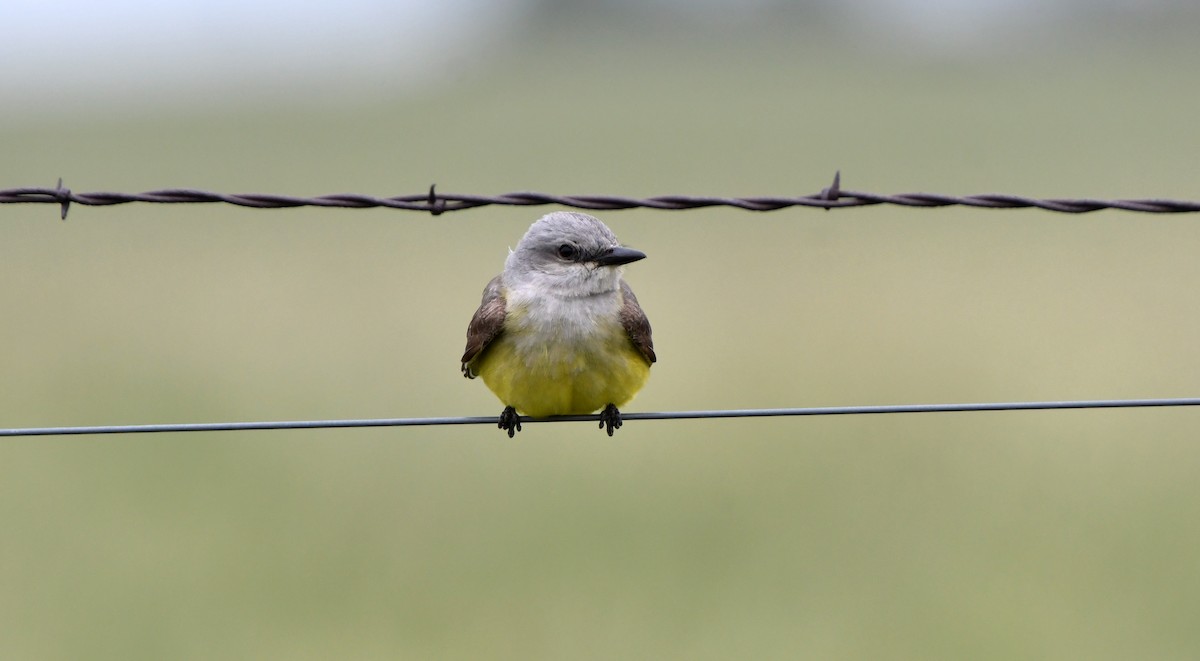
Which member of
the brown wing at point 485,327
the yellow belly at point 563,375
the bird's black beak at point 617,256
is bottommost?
the yellow belly at point 563,375

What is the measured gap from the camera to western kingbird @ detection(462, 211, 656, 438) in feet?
17.1

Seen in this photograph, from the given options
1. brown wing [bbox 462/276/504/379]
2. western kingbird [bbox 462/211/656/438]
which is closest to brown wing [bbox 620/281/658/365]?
western kingbird [bbox 462/211/656/438]

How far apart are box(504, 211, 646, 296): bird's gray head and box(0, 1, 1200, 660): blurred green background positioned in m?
2.97

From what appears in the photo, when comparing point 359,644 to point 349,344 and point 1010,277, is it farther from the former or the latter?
point 1010,277

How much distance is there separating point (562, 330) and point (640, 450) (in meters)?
5.08

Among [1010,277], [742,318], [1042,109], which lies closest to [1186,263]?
[1010,277]

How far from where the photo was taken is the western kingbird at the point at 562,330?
17.1ft

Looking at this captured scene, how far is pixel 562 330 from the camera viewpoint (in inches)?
206

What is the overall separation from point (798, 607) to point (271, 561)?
3401 millimetres

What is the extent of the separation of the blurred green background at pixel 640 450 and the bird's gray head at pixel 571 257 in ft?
9.73

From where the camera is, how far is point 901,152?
79.0 ft

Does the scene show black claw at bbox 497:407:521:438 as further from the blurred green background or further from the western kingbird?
the blurred green background

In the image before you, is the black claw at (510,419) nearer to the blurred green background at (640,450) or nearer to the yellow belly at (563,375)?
the yellow belly at (563,375)

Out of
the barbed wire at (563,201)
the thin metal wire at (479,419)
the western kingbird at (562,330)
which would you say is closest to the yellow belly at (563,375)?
the western kingbird at (562,330)
